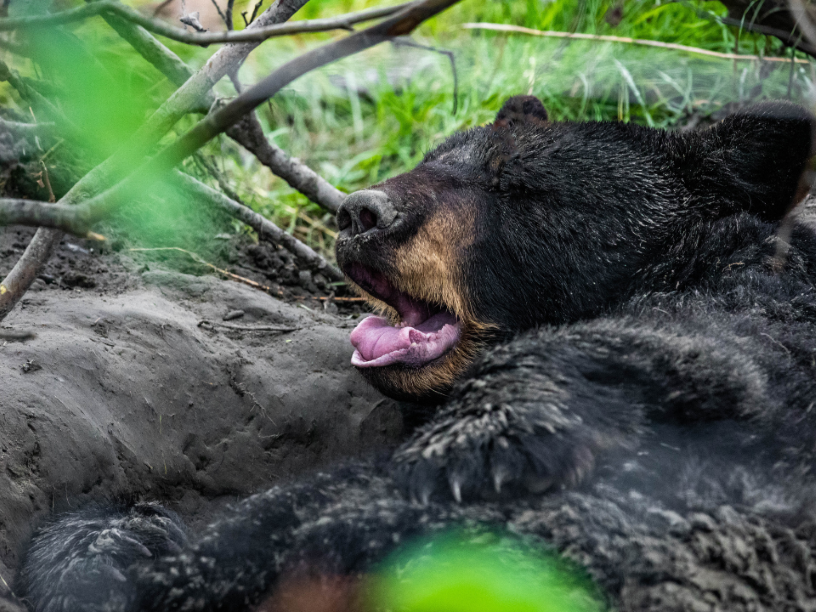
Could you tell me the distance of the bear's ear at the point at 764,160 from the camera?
3188mm

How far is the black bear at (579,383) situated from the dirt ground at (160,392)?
224 mm

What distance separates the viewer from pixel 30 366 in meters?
2.97

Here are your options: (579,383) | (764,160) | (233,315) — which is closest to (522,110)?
(764,160)

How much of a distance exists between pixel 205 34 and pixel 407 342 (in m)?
1.70

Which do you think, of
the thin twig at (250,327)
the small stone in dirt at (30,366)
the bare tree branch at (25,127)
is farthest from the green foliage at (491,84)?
the small stone in dirt at (30,366)

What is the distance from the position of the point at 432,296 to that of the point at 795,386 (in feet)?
4.61

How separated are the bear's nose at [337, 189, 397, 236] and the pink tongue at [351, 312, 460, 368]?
0.46 metres

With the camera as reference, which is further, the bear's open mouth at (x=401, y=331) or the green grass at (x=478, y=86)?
the green grass at (x=478, y=86)

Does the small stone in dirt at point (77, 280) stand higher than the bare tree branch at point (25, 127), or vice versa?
the bare tree branch at point (25, 127)

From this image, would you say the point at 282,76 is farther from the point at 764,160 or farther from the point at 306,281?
the point at 306,281

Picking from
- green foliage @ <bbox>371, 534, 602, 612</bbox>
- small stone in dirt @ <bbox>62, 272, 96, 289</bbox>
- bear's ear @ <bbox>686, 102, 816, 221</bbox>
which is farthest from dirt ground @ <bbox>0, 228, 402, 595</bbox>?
bear's ear @ <bbox>686, 102, 816, 221</bbox>

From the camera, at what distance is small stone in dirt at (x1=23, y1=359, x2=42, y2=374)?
296 cm

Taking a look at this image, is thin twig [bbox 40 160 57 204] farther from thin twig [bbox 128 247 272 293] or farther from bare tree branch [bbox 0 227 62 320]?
bare tree branch [bbox 0 227 62 320]

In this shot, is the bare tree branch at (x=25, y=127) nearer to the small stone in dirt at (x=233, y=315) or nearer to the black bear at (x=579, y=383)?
the small stone in dirt at (x=233, y=315)
